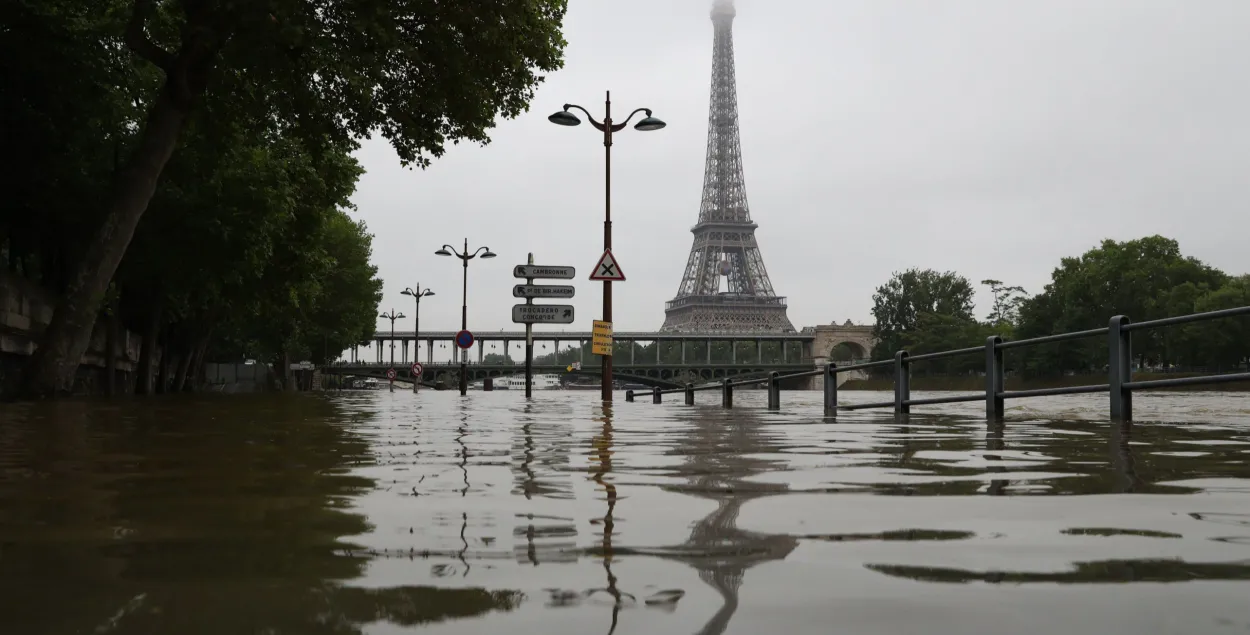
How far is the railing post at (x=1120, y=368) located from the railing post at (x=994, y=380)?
1.35 m

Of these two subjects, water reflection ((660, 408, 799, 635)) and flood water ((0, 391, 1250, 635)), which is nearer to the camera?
flood water ((0, 391, 1250, 635))

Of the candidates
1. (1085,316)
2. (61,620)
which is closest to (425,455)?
(61,620)

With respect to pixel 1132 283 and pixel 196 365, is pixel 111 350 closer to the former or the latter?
Result: pixel 196 365

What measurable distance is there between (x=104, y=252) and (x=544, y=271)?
10.1 m

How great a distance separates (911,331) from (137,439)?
4416 inches

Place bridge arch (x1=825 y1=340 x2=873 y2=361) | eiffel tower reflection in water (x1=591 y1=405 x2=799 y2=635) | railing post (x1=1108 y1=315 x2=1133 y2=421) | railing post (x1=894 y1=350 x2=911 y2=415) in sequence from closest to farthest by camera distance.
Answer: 1. eiffel tower reflection in water (x1=591 y1=405 x2=799 y2=635)
2. railing post (x1=1108 y1=315 x2=1133 y2=421)
3. railing post (x1=894 y1=350 x2=911 y2=415)
4. bridge arch (x1=825 y1=340 x2=873 y2=361)

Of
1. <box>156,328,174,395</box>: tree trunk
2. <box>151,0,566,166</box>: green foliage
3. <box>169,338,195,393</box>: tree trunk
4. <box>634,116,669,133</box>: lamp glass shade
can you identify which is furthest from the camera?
<box>169,338,195,393</box>: tree trunk

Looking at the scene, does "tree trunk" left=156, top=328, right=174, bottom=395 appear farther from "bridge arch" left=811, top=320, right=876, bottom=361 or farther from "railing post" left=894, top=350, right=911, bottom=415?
"bridge arch" left=811, top=320, right=876, bottom=361

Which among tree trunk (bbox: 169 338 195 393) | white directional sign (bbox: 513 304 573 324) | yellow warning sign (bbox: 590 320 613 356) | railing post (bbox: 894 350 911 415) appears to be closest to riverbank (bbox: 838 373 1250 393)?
white directional sign (bbox: 513 304 573 324)

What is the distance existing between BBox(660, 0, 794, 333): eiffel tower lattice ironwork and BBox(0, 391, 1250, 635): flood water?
109207mm

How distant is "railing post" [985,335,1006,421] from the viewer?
32.7ft

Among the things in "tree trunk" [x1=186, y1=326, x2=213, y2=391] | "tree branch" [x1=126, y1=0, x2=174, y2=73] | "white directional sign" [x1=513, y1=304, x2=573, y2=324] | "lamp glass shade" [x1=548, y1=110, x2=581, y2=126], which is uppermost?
"lamp glass shade" [x1=548, y1=110, x2=581, y2=126]

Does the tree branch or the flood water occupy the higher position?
the tree branch

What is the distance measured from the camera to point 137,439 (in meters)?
5.98
